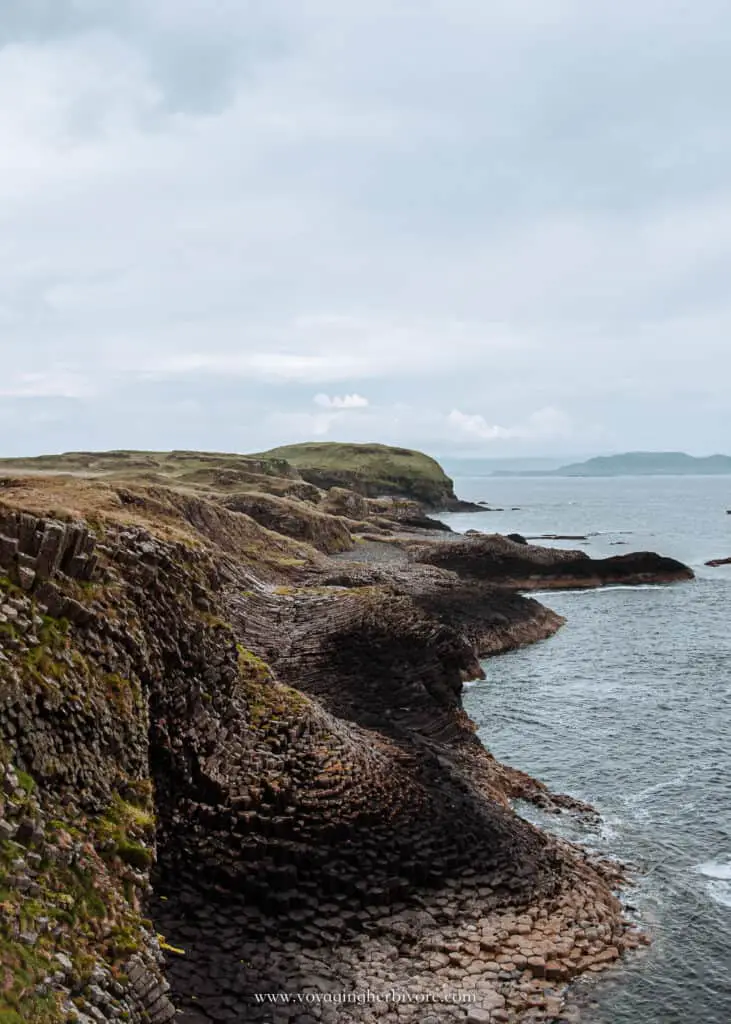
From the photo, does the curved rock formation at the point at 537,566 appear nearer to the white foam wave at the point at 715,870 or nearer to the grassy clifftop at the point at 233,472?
the grassy clifftop at the point at 233,472

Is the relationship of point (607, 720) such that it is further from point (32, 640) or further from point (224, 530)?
point (32, 640)

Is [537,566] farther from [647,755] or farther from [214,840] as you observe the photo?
[214,840]

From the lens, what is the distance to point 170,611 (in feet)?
76.9

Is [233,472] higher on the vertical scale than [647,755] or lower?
higher

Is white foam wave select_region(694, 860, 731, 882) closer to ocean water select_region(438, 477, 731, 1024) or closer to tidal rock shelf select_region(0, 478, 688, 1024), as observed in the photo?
ocean water select_region(438, 477, 731, 1024)

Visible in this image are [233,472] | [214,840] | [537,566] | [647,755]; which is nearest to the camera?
[214,840]

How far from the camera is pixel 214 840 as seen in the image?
66.9 feet

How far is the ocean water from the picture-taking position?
2008 cm

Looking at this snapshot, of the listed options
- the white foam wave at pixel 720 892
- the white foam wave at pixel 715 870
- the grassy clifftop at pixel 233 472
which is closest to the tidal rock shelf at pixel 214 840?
the white foam wave at pixel 720 892

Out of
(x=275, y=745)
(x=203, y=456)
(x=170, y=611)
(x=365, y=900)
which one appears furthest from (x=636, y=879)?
(x=203, y=456)

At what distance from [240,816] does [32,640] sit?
278 inches

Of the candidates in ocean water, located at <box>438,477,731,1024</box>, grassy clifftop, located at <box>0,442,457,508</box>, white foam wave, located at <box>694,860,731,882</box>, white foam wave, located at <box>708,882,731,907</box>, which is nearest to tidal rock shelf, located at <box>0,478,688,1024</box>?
ocean water, located at <box>438,477,731,1024</box>

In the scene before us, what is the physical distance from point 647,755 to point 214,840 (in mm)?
21406

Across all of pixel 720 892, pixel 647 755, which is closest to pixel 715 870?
pixel 720 892
